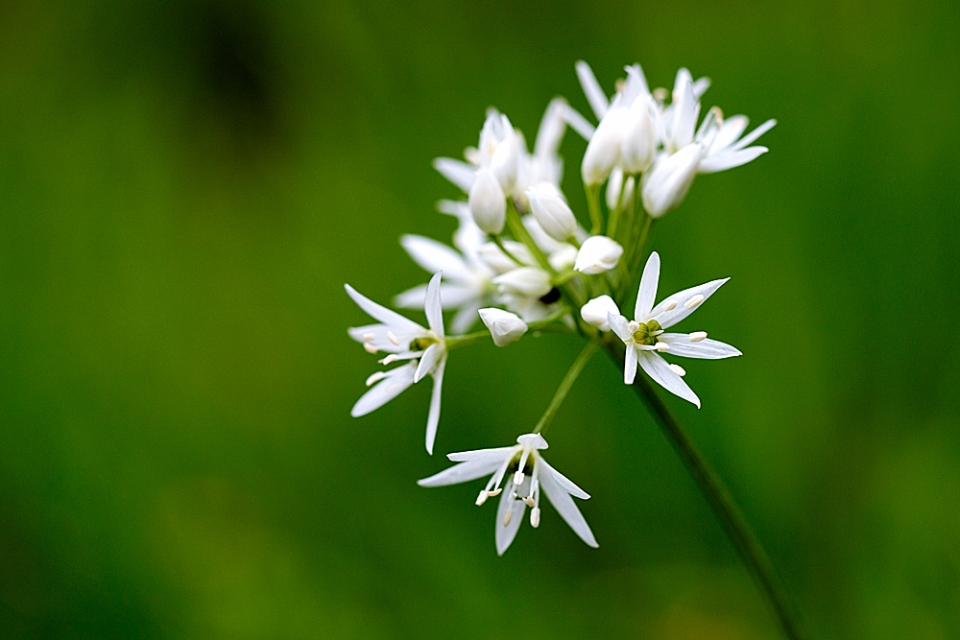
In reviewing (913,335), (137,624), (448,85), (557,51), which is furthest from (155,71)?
(913,335)

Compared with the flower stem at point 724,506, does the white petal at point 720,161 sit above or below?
above

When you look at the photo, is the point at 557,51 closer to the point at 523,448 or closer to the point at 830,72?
the point at 830,72

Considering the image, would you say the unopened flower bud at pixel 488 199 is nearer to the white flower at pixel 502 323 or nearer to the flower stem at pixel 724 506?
the white flower at pixel 502 323

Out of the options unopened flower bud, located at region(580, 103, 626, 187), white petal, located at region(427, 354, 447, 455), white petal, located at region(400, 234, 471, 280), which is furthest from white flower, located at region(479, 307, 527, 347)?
white petal, located at region(400, 234, 471, 280)

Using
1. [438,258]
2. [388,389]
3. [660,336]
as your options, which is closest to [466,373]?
[438,258]

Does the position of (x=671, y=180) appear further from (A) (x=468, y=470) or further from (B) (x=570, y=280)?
(A) (x=468, y=470)

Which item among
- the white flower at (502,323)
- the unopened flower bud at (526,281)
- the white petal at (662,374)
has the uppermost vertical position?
the unopened flower bud at (526,281)

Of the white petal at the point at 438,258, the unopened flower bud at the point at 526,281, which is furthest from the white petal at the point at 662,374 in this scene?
the white petal at the point at 438,258
